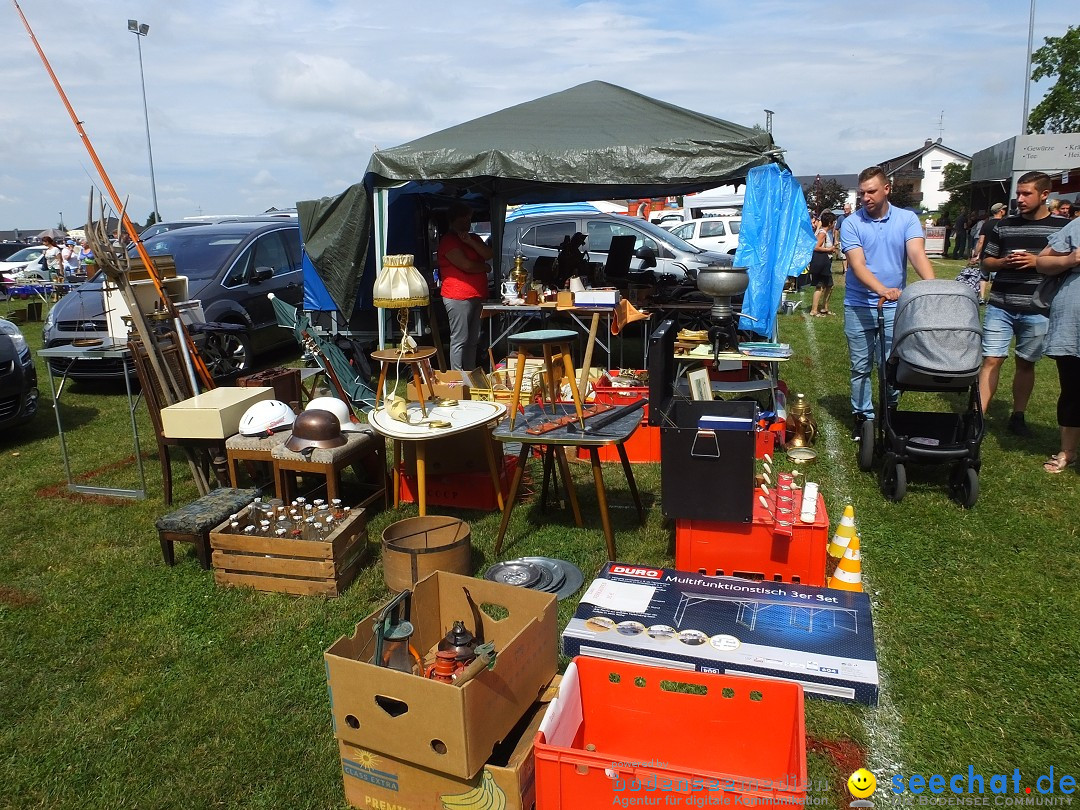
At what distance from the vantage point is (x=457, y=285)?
754 centimetres

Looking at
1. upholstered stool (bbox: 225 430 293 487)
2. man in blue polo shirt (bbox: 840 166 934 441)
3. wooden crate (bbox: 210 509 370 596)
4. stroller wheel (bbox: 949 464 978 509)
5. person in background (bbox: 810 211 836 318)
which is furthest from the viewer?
Result: person in background (bbox: 810 211 836 318)

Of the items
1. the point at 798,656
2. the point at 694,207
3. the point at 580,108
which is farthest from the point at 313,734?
the point at 694,207

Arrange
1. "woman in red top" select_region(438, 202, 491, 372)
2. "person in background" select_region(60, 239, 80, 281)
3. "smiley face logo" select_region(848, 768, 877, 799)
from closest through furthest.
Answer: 1. "smiley face logo" select_region(848, 768, 877, 799)
2. "woman in red top" select_region(438, 202, 491, 372)
3. "person in background" select_region(60, 239, 80, 281)

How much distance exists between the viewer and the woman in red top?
24.8ft

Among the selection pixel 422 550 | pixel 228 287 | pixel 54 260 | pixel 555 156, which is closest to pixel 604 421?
pixel 422 550

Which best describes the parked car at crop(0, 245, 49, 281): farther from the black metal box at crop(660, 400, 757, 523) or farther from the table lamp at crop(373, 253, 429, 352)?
the black metal box at crop(660, 400, 757, 523)

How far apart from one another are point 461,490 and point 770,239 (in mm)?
3745

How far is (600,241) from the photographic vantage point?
1205 centimetres

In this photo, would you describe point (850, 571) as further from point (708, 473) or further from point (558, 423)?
point (558, 423)

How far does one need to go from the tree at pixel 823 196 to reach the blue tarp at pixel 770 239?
78.6 feet

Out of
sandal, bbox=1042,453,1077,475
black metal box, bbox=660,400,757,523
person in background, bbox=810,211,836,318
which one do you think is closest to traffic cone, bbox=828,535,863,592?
black metal box, bbox=660,400,757,523

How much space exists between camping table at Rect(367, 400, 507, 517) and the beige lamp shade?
70cm

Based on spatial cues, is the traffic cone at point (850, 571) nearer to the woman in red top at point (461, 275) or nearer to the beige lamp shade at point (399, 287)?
the beige lamp shade at point (399, 287)

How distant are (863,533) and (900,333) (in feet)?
4.35
